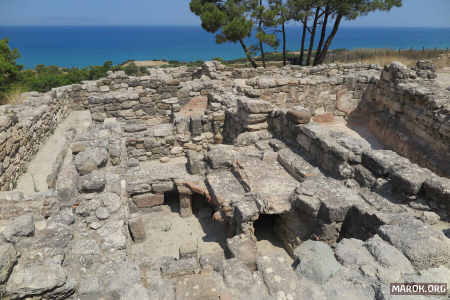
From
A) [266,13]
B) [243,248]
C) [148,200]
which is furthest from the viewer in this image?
[266,13]

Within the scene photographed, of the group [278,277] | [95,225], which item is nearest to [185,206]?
[95,225]

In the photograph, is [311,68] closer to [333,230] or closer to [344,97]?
[344,97]

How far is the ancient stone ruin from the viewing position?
3.28 metres

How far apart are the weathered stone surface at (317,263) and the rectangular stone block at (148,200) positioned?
432cm

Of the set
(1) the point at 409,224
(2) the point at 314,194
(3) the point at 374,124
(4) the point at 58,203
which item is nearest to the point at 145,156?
(4) the point at 58,203

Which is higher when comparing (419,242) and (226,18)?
(226,18)

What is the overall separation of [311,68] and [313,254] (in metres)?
15.3

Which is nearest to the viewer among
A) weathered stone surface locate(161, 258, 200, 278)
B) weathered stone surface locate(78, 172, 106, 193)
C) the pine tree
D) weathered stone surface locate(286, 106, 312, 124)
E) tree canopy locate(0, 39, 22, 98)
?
weathered stone surface locate(161, 258, 200, 278)

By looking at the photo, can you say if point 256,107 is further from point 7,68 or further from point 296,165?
point 7,68

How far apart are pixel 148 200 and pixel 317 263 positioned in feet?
15.8

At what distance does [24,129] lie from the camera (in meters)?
7.69

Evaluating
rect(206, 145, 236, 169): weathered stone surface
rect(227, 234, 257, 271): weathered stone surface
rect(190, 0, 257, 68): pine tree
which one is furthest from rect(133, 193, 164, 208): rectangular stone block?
rect(190, 0, 257, 68): pine tree

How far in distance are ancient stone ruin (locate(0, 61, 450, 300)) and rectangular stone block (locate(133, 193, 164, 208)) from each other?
0.13 feet

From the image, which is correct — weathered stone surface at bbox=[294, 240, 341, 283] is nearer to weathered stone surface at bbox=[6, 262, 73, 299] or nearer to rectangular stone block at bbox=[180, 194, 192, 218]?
weathered stone surface at bbox=[6, 262, 73, 299]
